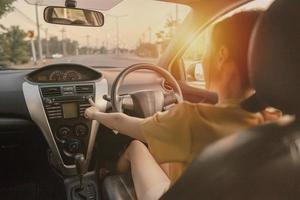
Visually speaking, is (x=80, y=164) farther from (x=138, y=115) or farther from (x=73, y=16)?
(x=73, y=16)

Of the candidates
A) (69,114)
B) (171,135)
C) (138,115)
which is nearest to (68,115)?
(69,114)

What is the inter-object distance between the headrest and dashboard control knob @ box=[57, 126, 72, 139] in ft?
7.57

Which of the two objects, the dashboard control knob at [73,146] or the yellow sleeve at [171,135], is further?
the dashboard control knob at [73,146]

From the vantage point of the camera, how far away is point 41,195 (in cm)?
360

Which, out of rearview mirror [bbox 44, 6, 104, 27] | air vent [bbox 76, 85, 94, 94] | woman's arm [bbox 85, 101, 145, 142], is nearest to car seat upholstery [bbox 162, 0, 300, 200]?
woman's arm [bbox 85, 101, 145, 142]

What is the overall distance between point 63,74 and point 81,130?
1.41ft

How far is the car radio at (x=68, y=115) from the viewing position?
325cm

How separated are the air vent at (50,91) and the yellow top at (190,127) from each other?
5.79 feet

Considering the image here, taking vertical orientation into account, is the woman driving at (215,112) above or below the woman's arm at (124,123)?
above

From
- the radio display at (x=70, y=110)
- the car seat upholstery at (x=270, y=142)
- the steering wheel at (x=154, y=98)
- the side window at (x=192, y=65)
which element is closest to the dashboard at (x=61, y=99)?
the radio display at (x=70, y=110)

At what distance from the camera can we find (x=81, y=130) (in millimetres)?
3402

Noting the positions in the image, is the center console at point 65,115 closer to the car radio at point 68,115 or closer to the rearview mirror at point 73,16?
the car radio at point 68,115

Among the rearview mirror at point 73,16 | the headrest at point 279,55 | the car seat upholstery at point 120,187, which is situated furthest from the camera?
the rearview mirror at point 73,16

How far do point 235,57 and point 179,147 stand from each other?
354 millimetres
